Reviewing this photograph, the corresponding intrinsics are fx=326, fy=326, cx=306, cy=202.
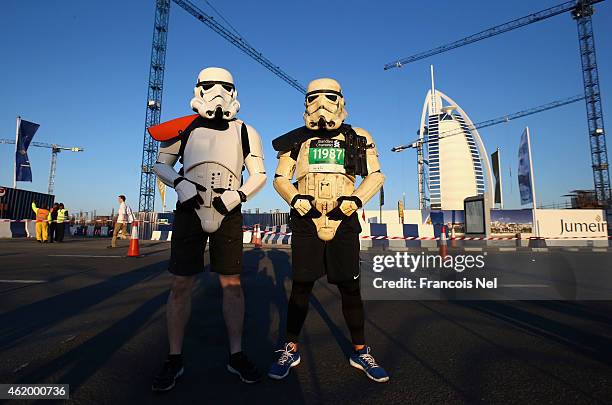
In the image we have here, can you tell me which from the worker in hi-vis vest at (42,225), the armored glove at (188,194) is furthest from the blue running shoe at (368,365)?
the worker in hi-vis vest at (42,225)

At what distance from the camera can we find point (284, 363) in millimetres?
2055

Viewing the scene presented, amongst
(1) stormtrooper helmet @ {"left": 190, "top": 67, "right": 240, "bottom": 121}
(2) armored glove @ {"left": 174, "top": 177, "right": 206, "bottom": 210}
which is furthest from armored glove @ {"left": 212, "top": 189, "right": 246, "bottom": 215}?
(1) stormtrooper helmet @ {"left": 190, "top": 67, "right": 240, "bottom": 121}

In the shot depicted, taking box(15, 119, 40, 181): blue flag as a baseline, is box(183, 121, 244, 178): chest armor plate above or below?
below

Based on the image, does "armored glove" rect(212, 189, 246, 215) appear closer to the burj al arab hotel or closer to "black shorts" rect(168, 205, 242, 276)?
"black shorts" rect(168, 205, 242, 276)

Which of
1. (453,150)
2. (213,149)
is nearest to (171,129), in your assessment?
(213,149)

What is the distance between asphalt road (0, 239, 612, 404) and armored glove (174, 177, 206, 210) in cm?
105

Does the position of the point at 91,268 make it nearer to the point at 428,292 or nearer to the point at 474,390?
the point at 428,292

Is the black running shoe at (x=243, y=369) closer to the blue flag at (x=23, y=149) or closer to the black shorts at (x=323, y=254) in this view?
the black shorts at (x=323, y=254)

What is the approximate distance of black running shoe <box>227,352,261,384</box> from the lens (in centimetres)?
192

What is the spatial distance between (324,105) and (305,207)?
783mm

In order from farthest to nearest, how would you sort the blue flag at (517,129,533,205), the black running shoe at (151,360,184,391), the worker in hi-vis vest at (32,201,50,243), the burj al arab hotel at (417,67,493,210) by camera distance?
the burj al arab hotel at (417,67,493,210)
the blue flag at (517,129,533,205)
the worker in hi-vis vest at (32,201,50,243)
the black running shoe at (151,360,184,391)

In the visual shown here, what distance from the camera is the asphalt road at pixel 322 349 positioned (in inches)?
69.9

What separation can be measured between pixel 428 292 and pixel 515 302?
1.12 m

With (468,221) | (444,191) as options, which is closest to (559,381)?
(468,221)
